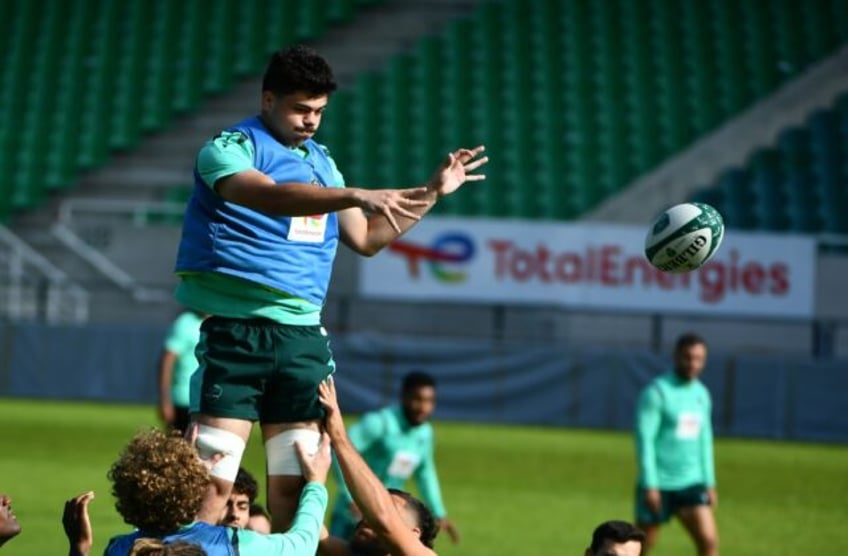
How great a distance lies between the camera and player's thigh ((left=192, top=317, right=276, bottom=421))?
5.85m

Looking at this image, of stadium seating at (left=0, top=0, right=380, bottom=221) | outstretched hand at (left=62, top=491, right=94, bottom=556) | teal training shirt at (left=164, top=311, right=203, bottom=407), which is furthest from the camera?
stadium seating at (left=0, top=0, right=380, bottom=221)

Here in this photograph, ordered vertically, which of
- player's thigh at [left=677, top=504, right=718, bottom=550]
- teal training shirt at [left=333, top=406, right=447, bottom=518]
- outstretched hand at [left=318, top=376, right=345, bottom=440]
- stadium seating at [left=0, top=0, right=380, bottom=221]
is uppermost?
stadium seating at [left=0, top=0, right=380, bottom=221]

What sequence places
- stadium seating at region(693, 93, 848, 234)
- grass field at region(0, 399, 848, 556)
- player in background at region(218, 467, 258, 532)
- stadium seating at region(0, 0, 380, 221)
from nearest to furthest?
player in background at region(218, 467, 258, 532) < grass field at region(0, 399, 848, 556) < stadium seating at region(693, 93, 848, 234) < stadium seating at region(0, 0, 380, 221)

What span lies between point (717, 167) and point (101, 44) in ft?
34.4

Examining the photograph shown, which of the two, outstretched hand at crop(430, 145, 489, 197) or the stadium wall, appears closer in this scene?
outstretched hand at crop(430, 145, 489, 197)

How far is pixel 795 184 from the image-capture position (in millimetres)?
24625

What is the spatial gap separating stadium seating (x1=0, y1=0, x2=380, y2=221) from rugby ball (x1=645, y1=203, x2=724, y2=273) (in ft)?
63.9

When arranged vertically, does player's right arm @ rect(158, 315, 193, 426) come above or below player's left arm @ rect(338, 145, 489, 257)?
below

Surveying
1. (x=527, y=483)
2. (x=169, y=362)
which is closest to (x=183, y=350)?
(x=169, y=362)

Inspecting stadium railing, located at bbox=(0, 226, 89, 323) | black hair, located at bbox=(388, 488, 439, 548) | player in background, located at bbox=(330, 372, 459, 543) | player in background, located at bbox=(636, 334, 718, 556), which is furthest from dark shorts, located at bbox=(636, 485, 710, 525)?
stadium railing, located at bbox=(0, 226, 89, 323)

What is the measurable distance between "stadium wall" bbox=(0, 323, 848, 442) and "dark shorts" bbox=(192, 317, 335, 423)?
597 inches

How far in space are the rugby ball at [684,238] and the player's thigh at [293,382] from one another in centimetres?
197

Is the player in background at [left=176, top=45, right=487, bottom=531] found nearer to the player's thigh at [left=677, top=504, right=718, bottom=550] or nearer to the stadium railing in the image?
the player's thigh at [left=677, top=504, right=718, bottom=550]

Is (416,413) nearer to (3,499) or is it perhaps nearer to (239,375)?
(239,375)
